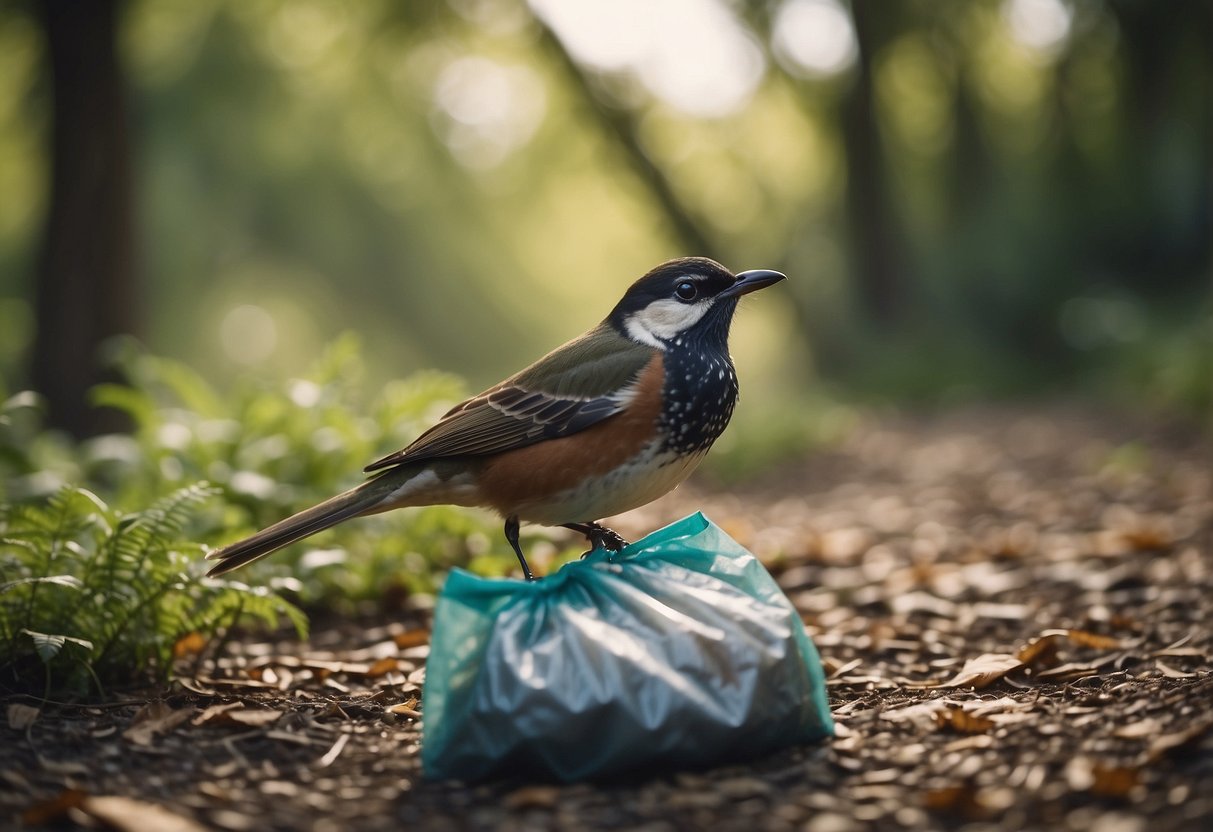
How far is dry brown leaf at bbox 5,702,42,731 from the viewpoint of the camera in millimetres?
3090

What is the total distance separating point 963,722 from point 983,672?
1.94 ft

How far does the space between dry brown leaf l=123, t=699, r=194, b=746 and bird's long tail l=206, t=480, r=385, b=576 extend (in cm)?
42

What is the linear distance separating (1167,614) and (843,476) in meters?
4.98

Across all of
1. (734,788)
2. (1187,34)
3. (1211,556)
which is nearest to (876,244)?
(1187,34)

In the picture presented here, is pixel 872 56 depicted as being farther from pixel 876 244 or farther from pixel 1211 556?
pixel 1211 556

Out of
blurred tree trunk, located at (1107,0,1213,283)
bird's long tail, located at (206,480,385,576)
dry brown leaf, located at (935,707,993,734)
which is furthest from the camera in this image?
blurred tree trunk, located at (1107,0,1213,283)

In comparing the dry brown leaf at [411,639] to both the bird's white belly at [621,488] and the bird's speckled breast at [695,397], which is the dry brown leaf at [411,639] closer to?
the bird's white belly at [621,488]

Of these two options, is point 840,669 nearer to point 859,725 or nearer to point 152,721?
point 859,725

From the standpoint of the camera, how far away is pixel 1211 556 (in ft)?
16.6

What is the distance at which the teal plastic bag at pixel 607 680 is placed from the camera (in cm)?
271

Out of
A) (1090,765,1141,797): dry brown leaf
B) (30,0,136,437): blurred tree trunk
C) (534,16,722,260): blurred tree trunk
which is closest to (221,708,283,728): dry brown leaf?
(1090,765,1141,797): dry brown leaf

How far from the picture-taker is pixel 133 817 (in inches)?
96.7

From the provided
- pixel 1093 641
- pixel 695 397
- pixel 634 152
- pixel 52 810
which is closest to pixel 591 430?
pixel 695 397

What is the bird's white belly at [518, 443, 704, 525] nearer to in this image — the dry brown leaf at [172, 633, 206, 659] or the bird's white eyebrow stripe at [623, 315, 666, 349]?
the bird's white eyebrow stripe at [623, 315, 666, 349]
